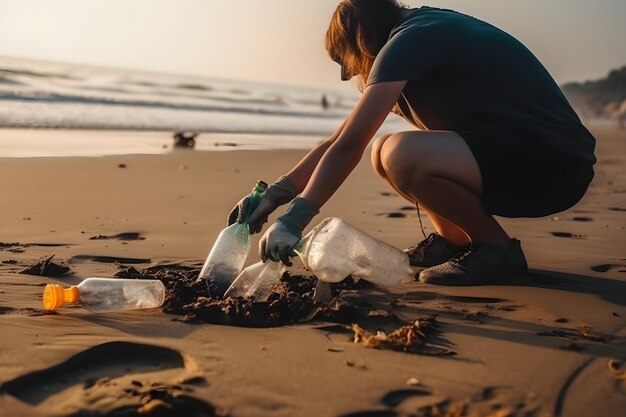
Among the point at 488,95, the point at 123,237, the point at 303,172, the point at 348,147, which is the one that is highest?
the point at 488,95

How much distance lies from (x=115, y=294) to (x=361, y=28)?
1512 mm

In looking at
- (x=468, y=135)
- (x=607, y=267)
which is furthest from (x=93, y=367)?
(x=607, y=267)

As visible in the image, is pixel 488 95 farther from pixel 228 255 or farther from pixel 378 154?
pixel 228 255

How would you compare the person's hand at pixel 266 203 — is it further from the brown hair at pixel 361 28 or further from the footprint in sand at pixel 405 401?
→ the footprint in sand at pixel 405 401

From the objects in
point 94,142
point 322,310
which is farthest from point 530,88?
point 94,142

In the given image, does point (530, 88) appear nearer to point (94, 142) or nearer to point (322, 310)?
point (322, 310)

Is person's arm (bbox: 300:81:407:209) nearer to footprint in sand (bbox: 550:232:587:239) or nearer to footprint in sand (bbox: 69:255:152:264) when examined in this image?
footprint in sand (bbox: 69:255:152:264)

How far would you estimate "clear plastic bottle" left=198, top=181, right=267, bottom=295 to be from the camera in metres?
3.27

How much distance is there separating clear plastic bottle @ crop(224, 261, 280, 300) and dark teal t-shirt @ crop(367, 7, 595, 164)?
39.6 inches

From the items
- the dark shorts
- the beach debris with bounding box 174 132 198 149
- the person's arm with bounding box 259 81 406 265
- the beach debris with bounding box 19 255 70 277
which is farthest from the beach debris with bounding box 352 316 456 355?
the beach debris with bounding box 174 132 198 149

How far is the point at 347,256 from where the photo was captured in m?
3.17

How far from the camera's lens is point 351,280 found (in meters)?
3.50

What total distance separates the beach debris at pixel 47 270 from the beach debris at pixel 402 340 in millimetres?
1499

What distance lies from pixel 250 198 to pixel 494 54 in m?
1.23
